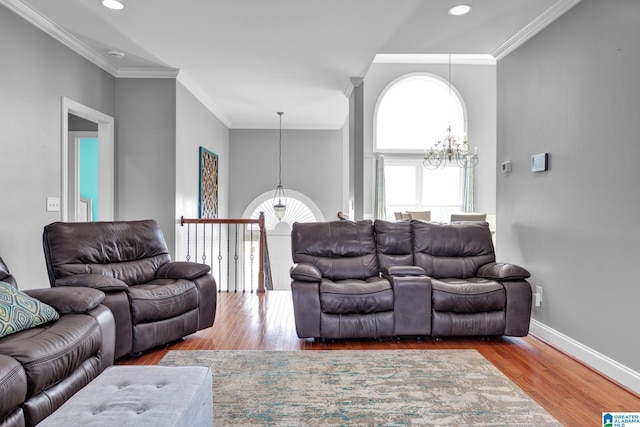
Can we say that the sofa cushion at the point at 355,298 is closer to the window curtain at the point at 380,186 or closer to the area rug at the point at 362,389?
the area rug at the point at 362,389

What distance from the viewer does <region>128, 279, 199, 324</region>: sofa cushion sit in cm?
309

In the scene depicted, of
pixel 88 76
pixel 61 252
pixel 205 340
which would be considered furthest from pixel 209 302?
pixel 88 76

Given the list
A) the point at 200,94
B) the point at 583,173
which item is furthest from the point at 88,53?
the point at 583,173

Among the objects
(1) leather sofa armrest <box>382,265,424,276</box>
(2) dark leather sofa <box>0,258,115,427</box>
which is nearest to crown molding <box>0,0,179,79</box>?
(2) dark leather sofa <box>0,258,115,427</box>

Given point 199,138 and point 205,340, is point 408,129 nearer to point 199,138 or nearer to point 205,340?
point 199,138

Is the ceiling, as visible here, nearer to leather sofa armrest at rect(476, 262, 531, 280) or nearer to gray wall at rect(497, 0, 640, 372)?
gray wall at rect(497, 0, 640, 372)

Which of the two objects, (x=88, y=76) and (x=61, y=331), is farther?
(x=88, y=76)

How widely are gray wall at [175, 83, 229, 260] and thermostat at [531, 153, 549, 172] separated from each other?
3915 millimetres

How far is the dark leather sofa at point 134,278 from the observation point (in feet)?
9.91

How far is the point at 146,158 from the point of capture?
4988 mm

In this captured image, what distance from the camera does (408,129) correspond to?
8180 millimetres

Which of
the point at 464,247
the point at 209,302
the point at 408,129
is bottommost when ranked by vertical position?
the point at 209,302

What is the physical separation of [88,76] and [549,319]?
515 centimetres

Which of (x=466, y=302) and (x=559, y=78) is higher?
(x=559, y=78)
